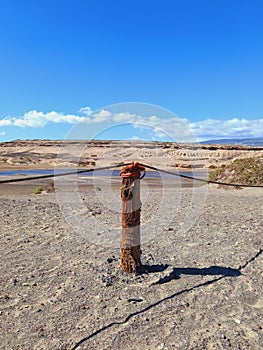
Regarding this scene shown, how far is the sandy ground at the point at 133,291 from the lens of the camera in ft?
10.7

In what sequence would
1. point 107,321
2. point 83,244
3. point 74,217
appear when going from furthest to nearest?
point 74,217 → point 83,244 → point 107,321

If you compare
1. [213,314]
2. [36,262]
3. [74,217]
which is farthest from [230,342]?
[74,217]

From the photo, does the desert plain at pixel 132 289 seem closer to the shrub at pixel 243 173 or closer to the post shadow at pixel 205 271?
the post shadow at pixel 205 271

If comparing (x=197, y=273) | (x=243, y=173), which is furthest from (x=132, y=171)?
(x=243, y=173)

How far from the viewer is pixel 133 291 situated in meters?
4.18

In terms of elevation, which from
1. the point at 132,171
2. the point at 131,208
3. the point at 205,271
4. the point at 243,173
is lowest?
the point at 205,271

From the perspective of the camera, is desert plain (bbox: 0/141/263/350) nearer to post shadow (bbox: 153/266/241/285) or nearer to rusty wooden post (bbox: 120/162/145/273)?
post shadow (bbox: 153/266/241/285)

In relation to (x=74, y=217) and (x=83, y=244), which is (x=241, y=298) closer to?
(x=83, y=244)

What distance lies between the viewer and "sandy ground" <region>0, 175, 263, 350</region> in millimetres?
3262

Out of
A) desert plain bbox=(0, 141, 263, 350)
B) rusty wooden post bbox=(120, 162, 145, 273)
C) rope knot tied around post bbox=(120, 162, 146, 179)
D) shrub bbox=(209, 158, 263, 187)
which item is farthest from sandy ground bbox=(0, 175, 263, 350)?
shrub bbox=(209, 158, 263, 187)

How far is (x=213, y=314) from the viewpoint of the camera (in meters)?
3.66

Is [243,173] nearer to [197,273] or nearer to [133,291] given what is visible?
[197,273]

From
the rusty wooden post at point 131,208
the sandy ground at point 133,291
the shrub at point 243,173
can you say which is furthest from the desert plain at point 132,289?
the shrub at point 243,173

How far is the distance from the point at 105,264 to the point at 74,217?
4180mm
